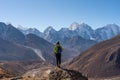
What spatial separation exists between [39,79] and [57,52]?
344cm

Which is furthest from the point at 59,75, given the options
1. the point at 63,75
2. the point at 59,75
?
the point at 63,75

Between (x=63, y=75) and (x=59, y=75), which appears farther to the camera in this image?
(x=59, y=75)

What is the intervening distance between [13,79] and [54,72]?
448cm

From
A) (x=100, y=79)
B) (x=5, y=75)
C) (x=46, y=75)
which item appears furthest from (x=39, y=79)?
(x=100, y=79)

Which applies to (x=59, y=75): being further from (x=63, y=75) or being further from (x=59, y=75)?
(x=63, y=75)

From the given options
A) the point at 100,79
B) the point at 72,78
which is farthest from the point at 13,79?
the point at 100,79

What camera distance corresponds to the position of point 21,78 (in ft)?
95.6

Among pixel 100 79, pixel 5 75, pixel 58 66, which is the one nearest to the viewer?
pixel 58 66

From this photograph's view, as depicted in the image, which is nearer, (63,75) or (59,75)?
(63,75)

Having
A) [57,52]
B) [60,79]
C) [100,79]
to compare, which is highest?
[100,79]

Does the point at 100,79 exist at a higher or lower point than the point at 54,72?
higher

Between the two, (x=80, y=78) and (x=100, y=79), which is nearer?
(x=80, y=78)

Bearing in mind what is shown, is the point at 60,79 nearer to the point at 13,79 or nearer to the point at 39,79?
the point at 39,79

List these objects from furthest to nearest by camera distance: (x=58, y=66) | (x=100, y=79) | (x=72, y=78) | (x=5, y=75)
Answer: (x=100, y=79)
(x=5, y=75)
(x=58, y=66)
(x=72, y=78)
